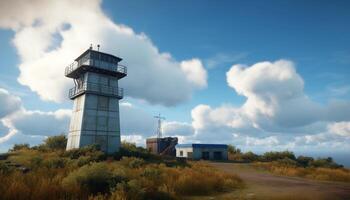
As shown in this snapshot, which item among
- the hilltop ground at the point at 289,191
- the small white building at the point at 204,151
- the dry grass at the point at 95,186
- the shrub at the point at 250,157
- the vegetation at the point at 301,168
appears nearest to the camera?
the dry grass at the point at 95,186

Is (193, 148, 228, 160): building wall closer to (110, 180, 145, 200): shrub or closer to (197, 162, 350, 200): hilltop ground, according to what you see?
(197, 162, 350, 200): hilltop ground

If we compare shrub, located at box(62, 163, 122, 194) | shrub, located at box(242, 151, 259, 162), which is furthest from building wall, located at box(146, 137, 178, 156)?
shrub, located at box(62, 163, 122, 194)

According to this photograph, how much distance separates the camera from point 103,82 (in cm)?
3456

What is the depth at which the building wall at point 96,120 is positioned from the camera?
31.7 metres

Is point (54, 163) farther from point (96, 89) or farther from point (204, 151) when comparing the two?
point (204, 151)

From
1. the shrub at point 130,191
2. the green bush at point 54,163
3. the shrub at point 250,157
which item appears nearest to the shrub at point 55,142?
the green bush at point 54,163

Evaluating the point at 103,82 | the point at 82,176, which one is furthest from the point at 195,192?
the point at 103,82

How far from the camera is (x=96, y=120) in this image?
3272 centimetres

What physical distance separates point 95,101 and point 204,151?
22886mm

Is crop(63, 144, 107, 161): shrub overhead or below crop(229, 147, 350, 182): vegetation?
overhead

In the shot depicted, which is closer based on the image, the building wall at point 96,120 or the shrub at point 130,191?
the shrub at point 130,191

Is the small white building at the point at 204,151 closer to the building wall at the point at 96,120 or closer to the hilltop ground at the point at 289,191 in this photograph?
the building wall at the point at 96,120

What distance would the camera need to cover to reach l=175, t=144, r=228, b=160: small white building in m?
45.1

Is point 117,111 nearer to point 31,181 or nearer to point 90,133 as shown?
point 90,133
